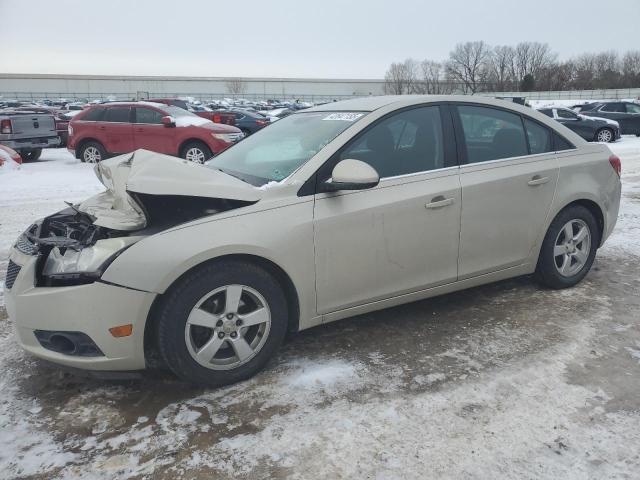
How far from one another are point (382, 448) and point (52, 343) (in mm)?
1764

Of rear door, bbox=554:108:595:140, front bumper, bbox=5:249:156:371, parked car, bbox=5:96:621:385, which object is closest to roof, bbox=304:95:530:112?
parked car, bbox=5:96:621:385

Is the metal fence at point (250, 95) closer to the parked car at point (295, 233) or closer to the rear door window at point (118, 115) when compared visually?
the rear door window at point (118, 115)

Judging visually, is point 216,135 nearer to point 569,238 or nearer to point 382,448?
point 569,238

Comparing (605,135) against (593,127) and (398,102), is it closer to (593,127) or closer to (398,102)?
(593,127)

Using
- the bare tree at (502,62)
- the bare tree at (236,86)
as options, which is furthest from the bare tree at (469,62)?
the bare tree at (236,86)

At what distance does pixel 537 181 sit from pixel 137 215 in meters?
2.84

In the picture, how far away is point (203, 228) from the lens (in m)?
2.84

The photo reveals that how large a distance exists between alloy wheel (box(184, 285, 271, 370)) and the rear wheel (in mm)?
20071

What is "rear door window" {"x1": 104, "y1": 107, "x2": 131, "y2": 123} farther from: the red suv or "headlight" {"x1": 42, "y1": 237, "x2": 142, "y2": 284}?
"headlight" {"x1": 42, "y1": 237, "x2": 142, "y2": 284}

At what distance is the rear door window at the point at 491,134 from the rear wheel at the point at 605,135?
59.0ft

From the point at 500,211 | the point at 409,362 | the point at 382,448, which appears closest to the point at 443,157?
the point at 500,211

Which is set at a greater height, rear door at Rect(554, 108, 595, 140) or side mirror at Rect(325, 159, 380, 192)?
side mirror at Rect(325, 159, 380, 192)

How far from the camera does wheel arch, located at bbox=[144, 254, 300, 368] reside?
281 centimetres

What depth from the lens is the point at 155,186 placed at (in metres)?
2.84
